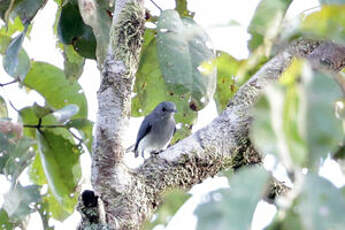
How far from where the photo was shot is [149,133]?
670cm

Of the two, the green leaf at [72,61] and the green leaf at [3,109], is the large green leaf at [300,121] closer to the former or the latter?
the green leaf at [3,109]

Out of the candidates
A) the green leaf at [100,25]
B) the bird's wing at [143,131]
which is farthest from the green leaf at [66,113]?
the bird's wing at [143,131]

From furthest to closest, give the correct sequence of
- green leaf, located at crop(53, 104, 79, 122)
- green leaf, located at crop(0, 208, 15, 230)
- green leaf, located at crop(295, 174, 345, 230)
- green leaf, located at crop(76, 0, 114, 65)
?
Answer: green leaf, located at crop(0, 208, 15, 230)
green leaf, located at crop(76, 0, 114, 65)
green leaf, located at crop(53, 104, 79, 122)
green leaf, located at crop(295, 174, 345, 230)

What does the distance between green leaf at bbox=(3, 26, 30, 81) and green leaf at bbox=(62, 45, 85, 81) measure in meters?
0.83

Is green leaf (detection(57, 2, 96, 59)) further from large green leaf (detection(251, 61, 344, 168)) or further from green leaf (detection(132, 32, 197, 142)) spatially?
large green leaf (detection(251, 61, 344, 168))

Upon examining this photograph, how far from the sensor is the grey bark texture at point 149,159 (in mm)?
2461

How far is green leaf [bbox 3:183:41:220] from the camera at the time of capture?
2.41 metres

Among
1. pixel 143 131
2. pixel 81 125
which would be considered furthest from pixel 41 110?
pixel 143 131

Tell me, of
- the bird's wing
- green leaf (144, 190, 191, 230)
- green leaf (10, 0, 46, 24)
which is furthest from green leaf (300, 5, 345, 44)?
the bird's wing

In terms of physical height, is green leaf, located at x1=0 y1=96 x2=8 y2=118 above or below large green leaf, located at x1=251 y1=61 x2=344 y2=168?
below

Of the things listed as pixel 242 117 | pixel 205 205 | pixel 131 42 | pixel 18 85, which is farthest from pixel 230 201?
pixel 18 85

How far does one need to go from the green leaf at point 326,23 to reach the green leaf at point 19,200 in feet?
6.28

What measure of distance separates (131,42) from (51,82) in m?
0.74

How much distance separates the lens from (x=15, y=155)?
2369mm
